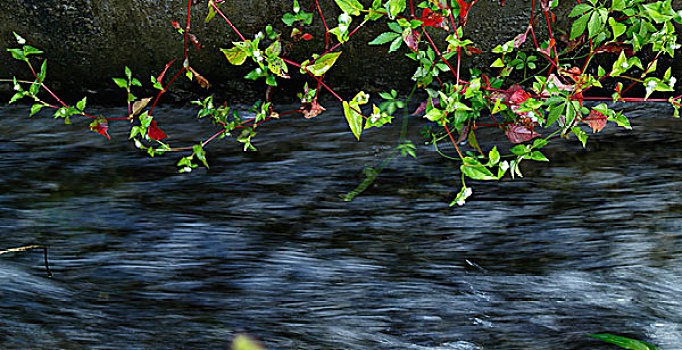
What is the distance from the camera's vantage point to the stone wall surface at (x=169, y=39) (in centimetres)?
260

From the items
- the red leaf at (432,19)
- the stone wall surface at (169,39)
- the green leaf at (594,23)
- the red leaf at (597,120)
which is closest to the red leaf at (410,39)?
the red leaf at (432,19)

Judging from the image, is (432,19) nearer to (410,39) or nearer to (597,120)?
(410,39)

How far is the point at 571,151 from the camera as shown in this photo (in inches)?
90.6

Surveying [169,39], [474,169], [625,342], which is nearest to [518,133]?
[474,169]

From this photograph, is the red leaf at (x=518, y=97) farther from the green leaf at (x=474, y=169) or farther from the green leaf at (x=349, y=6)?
the green leaf at (x=349, y=6)

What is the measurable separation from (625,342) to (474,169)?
0.60 metres

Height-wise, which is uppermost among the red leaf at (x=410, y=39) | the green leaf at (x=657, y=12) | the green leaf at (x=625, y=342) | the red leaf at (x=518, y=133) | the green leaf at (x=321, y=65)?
the green leaf at (x=657, y=12)

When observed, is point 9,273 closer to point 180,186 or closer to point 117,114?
point 180,186

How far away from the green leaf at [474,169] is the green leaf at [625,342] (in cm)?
51

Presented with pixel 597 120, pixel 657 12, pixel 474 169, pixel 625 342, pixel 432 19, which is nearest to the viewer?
pixel 625 342

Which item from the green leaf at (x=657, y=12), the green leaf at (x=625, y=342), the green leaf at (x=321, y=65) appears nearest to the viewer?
the green leaf at (x=625, y=342)

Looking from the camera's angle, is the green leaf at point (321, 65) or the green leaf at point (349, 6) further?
the green leaf at point (321, 65)

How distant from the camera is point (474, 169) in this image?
1.73m

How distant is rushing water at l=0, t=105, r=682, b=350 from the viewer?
1.36 meters
